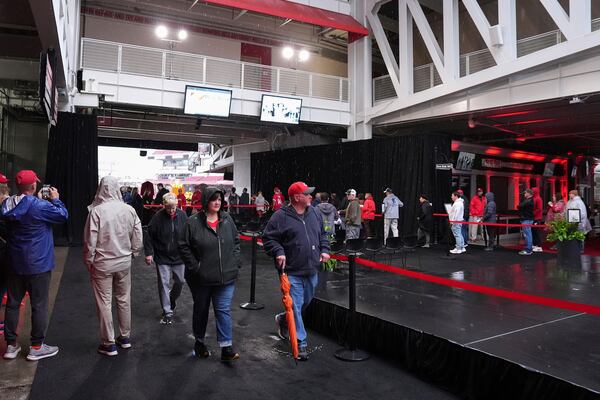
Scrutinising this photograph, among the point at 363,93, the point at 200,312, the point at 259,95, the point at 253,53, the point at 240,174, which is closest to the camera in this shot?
the point at 200,312

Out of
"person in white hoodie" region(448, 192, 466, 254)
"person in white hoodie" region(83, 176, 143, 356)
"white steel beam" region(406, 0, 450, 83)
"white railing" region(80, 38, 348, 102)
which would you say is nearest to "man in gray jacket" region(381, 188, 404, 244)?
"person in white hoodie" region(448, 192, 466, 254)

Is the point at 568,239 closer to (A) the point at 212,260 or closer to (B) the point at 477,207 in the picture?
(B) the point at 477,207

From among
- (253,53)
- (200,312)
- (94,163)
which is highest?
(253,53)

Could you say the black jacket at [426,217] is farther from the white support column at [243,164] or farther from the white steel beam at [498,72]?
the white support column at [243,164]

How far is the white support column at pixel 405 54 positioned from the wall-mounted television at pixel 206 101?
5647 mm

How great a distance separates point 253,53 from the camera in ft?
59.5

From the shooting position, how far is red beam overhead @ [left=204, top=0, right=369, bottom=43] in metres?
13.3

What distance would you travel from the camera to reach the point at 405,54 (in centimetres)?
1446

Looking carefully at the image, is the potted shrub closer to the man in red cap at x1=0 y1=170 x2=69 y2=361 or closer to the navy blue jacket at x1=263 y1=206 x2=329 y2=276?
the navy blue jacket at x1=263 y1=206 x2=329 y2=276

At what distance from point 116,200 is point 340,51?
57.0ft

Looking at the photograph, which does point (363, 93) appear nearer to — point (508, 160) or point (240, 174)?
point (508, 160)

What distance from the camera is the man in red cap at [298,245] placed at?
13.2ft

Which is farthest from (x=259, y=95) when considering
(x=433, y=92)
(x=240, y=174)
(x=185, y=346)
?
(x=185, y=346)

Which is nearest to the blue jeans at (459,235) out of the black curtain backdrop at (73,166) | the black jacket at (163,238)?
the black jacket at (163,238)
